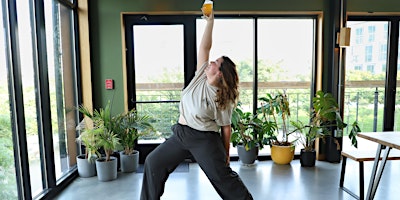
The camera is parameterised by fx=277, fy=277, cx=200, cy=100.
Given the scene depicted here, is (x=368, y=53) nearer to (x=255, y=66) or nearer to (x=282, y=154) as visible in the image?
(x=255, y=66)

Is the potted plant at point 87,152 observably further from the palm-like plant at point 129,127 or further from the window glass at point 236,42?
the window glass at point 236,42

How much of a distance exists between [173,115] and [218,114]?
1959 millimetres

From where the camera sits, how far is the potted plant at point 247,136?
3547 mm

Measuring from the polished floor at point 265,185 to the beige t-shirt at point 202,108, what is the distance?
1.08m

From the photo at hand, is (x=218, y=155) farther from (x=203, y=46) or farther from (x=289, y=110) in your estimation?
(x=289, y=110)

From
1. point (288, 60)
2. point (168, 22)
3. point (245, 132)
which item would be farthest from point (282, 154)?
point (168, 22)

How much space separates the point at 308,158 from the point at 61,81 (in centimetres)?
317

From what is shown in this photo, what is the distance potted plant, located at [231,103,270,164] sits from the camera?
11.6ft

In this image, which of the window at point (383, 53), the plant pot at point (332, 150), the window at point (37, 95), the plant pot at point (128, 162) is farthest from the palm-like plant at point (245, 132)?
the window at point (383, 53)

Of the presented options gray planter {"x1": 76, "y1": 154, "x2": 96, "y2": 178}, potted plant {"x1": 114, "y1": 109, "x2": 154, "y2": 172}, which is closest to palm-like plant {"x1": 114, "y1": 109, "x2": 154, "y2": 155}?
potted plant {"x1": 114, "y1": 109, "x2": 154, "y2": 172}

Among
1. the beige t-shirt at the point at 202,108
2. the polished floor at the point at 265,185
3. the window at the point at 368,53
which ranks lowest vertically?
the polished floor at the point at 265,185

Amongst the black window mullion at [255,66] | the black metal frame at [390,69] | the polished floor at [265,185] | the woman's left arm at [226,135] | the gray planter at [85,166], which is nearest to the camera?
the woman's left arm at [226,135]

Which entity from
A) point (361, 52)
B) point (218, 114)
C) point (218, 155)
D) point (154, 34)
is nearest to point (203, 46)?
point (218, 114)

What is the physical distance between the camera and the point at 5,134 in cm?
210
